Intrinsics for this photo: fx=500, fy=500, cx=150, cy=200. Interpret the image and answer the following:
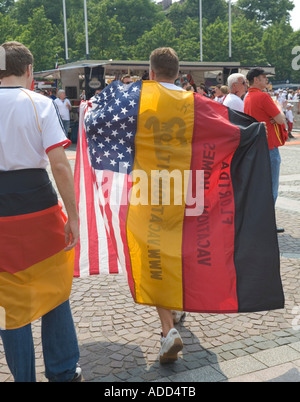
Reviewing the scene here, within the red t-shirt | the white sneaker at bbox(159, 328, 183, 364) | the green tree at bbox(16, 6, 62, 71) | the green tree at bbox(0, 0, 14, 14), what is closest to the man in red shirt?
the red t-shirt

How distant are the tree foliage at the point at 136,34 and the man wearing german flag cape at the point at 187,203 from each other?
42.4 meters

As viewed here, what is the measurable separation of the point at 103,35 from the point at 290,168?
141ft

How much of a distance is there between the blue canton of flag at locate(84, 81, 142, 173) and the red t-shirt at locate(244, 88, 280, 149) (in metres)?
2.79

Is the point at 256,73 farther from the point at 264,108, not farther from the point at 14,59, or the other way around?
the point at 14,59

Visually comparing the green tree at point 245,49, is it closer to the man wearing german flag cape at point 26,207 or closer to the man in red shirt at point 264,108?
the man in red shirt at point 264,108

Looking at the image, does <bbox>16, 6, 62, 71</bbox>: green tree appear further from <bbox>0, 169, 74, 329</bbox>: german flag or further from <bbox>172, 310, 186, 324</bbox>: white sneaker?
<bbox>0, 169, 74, 329</bbox>: german flag

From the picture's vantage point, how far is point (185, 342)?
354 cm

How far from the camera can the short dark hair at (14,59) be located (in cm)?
260

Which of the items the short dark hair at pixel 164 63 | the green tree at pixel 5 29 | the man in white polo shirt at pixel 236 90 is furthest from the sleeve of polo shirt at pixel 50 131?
the green tree at pixel 5 29

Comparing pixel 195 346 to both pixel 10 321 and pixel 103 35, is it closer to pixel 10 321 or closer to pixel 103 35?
pixel 10 321

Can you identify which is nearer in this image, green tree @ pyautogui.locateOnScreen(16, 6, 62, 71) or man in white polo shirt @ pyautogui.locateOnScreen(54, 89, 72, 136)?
man in white polo shirt @ pyautogui.locateOnScreen(54, 89, 72, 136)

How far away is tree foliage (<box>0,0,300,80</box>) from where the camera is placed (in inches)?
1784

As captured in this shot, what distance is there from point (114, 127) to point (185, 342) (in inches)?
62.7

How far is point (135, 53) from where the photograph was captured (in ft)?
176
